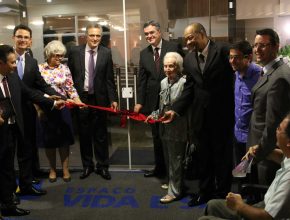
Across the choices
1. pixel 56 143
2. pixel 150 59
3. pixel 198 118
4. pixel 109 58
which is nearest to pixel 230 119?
pixel 198 118

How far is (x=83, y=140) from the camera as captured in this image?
4441mm

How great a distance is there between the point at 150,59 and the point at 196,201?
1637 millimetres

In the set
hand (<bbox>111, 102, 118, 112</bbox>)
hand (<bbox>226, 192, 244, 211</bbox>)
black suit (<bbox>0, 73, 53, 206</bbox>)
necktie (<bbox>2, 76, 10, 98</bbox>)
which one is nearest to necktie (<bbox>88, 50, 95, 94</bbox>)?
hand (<bbox>111, 102, 118, 112</bbox>)

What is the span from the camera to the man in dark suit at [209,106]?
10.8 feet

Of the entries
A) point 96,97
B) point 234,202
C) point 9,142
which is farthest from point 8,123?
point 234,202

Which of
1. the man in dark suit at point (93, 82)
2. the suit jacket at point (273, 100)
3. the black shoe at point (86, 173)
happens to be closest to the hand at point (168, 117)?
the man in dark suit at point (93, 82)

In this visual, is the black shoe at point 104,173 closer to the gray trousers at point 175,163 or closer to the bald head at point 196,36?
the gray trousers at point 175,163

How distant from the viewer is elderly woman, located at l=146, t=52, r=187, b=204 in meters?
3.49

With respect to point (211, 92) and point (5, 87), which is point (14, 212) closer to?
point (5, 87)

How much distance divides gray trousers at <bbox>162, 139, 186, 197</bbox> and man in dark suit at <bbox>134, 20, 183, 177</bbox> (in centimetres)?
57

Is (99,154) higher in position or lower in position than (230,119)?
lower

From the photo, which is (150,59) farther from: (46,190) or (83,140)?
(46,190)

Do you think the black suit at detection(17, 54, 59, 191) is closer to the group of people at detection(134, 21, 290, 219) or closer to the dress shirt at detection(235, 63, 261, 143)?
the group of people at detection(134, 21, 290, 219)

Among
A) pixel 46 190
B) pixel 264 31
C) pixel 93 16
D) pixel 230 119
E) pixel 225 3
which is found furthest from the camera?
pixel 93 16
